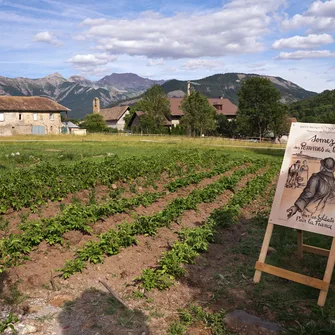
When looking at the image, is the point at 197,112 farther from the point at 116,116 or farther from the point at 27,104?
the point at 116,116

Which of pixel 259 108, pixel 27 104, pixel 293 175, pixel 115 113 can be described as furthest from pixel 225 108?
pixel 293 175

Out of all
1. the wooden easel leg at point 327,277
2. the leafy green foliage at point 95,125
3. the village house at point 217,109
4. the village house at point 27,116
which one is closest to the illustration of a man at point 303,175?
the wooden easel leg at point 327,277

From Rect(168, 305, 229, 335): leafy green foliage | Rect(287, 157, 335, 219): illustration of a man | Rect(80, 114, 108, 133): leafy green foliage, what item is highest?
Rect(287, 157, 335, 219): illustration of a man

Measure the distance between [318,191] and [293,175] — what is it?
45cm

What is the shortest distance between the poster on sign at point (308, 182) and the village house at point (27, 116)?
5335 cm

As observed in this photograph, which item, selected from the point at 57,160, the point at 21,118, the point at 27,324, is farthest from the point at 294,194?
the point at 21,118

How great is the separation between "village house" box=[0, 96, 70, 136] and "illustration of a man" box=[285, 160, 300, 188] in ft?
175

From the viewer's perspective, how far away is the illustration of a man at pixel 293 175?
19.1 feet

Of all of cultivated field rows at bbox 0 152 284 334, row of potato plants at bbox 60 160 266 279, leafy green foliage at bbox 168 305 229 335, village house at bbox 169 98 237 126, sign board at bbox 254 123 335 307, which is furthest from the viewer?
village house at bbox 169 98 237 126

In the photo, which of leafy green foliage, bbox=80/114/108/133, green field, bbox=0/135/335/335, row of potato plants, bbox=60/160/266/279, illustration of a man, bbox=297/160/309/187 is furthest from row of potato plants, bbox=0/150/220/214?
leafy green foliage, bbox=80/114/108/133

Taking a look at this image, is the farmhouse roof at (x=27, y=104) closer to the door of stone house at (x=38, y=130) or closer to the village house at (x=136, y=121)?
the door of stone house at (x=38, y=130)

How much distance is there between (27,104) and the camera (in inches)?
2199

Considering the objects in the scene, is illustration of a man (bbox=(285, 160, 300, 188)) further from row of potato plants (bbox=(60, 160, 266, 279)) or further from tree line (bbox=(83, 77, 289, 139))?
tree line (bbox=(83, 77, 289, 139))

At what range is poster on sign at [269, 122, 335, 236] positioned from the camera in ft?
18.0
